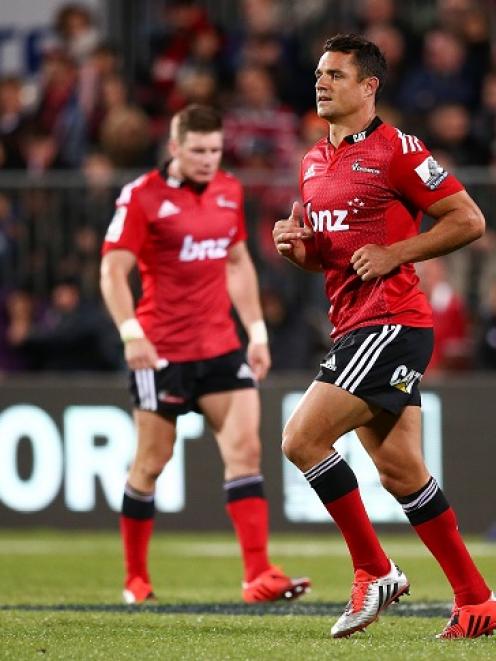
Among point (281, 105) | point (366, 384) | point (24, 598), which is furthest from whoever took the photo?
point (281, 105)

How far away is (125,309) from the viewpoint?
8.03m

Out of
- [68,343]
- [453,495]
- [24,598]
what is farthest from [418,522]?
[68,343]

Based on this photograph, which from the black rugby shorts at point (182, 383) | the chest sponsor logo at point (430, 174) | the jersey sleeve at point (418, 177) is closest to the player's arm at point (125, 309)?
the black rugby shorts at point (182, 383)

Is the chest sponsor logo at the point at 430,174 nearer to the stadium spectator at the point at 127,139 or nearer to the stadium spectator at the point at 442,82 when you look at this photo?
the stadium spectator at the point at 127,139

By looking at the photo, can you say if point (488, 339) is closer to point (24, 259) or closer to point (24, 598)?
point (24, 259)

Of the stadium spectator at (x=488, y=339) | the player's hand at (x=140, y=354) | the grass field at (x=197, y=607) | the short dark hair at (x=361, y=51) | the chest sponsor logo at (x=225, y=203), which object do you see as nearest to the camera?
the grass field at (x=197, y=607)

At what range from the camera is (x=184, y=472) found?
472 inches

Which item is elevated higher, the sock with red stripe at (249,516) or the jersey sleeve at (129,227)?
the jersey sleeve at (129,227)

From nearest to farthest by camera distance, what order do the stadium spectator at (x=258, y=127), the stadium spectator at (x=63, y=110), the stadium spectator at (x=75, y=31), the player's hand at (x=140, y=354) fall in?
the player's hand at (x=140, y=354)
the stadium spectator at (x=258, y=127)
the stadium spectator at (x=63, y=110)
the stadium spectator at (x=75, y=31)

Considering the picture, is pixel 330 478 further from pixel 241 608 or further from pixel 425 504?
pixel 241 608

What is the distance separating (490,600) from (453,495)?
569cm

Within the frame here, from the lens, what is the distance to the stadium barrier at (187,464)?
11.9m

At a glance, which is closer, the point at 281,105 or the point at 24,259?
the point at 24,259

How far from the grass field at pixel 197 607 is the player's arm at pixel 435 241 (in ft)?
4.77
